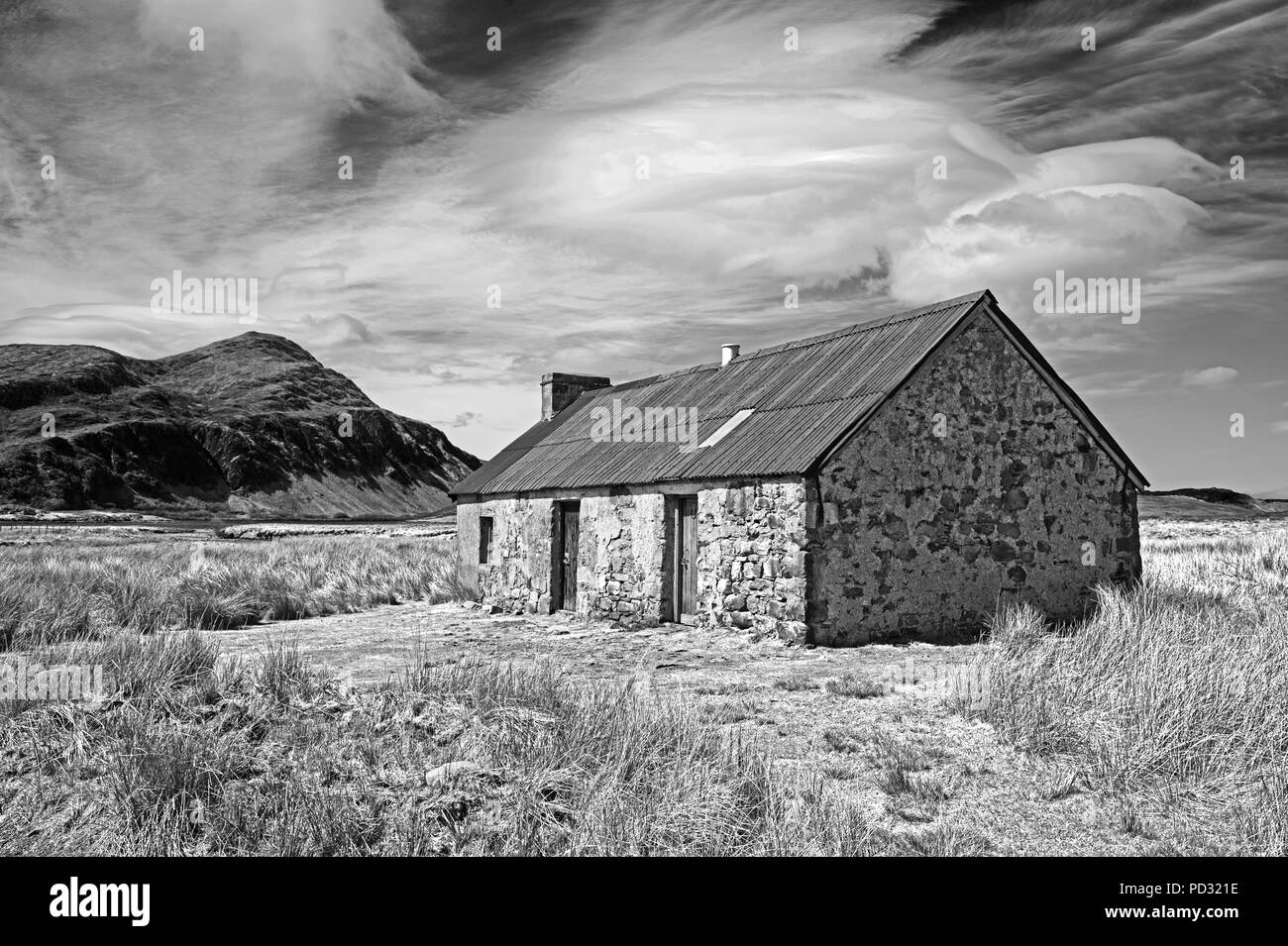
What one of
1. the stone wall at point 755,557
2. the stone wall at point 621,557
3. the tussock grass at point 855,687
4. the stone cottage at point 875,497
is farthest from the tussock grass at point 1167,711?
the stone wall at point 621,557

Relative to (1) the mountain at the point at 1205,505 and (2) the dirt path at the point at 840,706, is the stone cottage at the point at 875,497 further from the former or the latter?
(1) the mountain at the point at 1205,505

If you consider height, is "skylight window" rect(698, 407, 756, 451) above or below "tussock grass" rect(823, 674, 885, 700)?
above

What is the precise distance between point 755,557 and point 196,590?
32.4 feet

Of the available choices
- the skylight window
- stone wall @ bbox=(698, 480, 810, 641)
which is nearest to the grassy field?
stone wall @ bbox=(698, 480, 810, 641)

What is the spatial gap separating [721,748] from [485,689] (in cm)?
203

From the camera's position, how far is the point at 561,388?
2367 centimetres

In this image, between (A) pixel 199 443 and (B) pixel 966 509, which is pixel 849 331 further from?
(A) pixel 199 443

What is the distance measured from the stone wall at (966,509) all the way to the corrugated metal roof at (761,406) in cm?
43

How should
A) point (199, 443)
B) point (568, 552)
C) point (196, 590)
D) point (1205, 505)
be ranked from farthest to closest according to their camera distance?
point (199, 443)
point (1205, 505)
point (568, 552)
point (196, 590)

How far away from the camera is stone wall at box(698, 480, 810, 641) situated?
12359mm

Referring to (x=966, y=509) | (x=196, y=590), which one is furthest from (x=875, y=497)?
(x=196, y=590)

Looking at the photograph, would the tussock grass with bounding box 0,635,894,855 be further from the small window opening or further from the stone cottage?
the small window opening

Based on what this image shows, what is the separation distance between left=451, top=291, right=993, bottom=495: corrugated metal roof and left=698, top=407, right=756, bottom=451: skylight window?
14 cm

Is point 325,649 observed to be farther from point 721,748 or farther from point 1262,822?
point 1262,822
